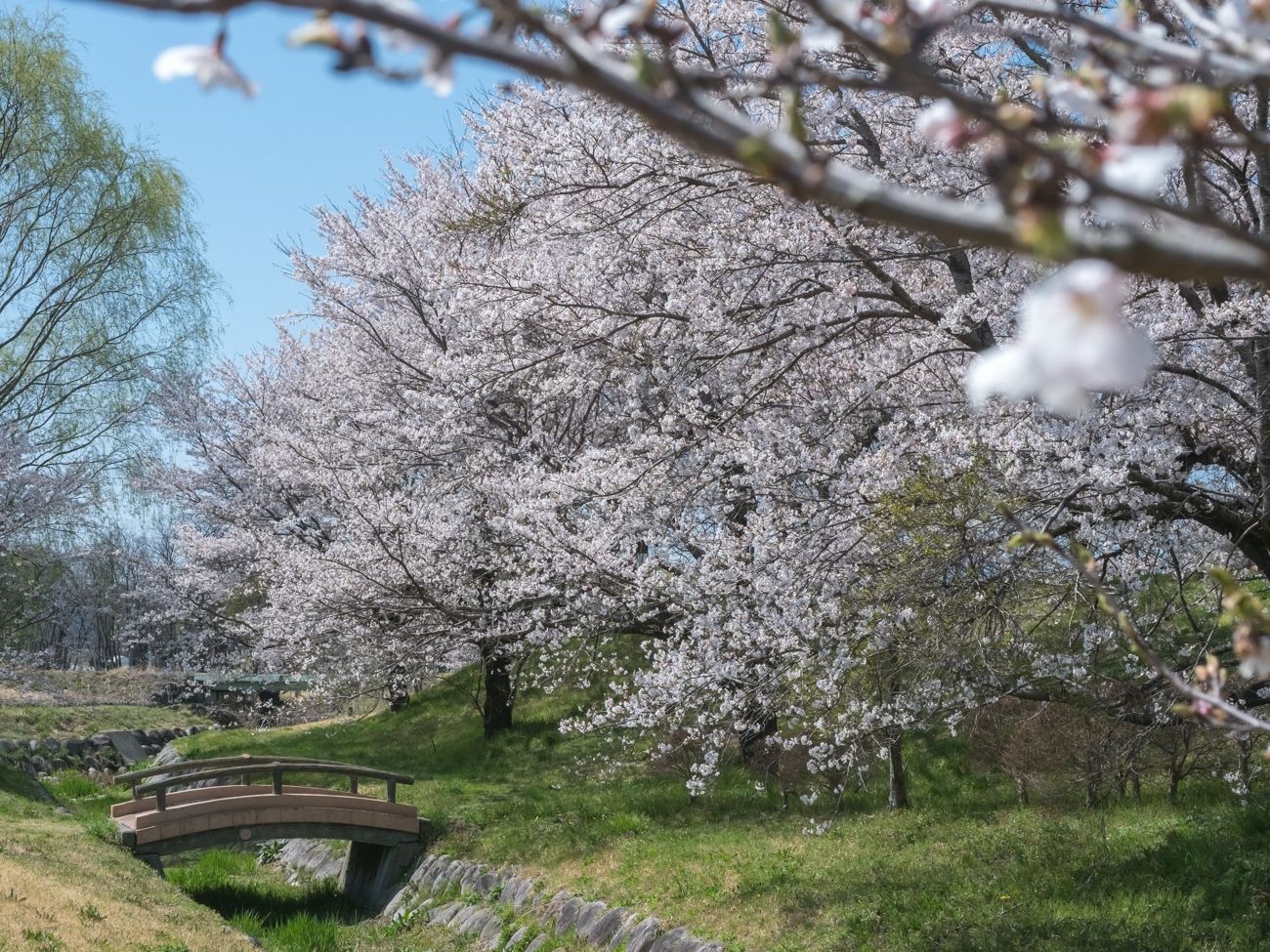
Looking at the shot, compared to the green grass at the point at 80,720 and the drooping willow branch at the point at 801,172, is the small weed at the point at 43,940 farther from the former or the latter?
the green grass at the point at 80,720

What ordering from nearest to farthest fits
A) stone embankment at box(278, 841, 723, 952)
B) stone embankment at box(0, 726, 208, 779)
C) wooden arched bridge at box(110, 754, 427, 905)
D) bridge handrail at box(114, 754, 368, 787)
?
stone embankment at box(278, 841, 723, 952)
wooden arched bridge at box(110, 754, 427, 905)
bridge handrail at box(114, 754, 368, 787)
stone embankment at box(0, 726, 208, 779)

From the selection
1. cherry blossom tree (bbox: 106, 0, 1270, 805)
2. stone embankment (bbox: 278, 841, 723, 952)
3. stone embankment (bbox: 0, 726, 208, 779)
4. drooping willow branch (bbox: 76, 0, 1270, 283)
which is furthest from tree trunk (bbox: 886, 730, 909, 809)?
stone embankment (bbox: 0, 726, 208, 779)

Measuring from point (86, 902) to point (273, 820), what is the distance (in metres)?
3.53

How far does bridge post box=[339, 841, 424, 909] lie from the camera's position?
11.6 m

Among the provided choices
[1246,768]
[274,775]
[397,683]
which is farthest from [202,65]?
[397,683]

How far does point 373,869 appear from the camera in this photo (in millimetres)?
12055

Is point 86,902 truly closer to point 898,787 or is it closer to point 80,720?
point 898,787

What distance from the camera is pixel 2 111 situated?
56.4 ft

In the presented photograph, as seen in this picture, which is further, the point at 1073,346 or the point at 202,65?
the point at 202,65

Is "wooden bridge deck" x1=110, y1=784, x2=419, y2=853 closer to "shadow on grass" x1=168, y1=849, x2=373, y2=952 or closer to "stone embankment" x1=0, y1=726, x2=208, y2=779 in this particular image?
"shadow on grass" x1=168, y1=849, x2=373, y2=952

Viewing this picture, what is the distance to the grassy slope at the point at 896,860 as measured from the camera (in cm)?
631

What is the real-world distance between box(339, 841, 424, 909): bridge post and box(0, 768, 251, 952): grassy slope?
2084 mm

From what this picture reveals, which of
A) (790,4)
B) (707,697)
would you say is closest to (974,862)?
(707,697)

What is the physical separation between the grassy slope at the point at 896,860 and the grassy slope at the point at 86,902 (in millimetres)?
2954
